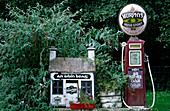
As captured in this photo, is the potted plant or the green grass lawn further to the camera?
the green grass lawn

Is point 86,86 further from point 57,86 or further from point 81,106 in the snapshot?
point 57,86

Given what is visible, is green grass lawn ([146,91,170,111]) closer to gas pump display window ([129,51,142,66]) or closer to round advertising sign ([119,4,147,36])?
gas pump display window ([129,51,142,66])

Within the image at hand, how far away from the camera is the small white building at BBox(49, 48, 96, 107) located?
17.7 ft

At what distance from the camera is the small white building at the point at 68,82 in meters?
5.38

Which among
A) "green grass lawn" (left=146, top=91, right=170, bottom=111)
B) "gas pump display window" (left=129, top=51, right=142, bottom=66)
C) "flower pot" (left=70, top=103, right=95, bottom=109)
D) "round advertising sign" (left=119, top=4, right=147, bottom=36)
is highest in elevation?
"round advertising sign" (left=119, top=4, right=147, bottom=36)

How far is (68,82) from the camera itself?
17.8 ft

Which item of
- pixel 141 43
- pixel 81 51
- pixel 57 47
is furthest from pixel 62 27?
pixel 141 43

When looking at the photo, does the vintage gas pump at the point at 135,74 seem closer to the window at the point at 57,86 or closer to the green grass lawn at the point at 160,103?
the green grass lawn at the point at 160,103

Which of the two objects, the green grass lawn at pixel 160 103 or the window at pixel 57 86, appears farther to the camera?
the green grass lawn at pixel 160 103

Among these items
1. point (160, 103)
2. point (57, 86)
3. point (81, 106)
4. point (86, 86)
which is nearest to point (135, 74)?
point (86, 86)

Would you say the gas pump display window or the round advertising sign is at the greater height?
the round advertising sign

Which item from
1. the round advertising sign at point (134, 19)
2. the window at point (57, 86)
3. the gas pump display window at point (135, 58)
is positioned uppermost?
the round advertising sign at point (134, 19)

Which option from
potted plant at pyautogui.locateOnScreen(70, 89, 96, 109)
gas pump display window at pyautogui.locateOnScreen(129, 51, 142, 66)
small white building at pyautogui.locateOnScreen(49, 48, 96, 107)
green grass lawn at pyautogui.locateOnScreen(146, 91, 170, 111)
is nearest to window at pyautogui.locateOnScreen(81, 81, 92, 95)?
small white building at pyautogui.locateOnScreen(49, 48, 96, 107)

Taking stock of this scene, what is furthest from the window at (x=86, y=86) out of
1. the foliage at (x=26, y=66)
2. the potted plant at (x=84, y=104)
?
the foliage at (x=26, y=66)
